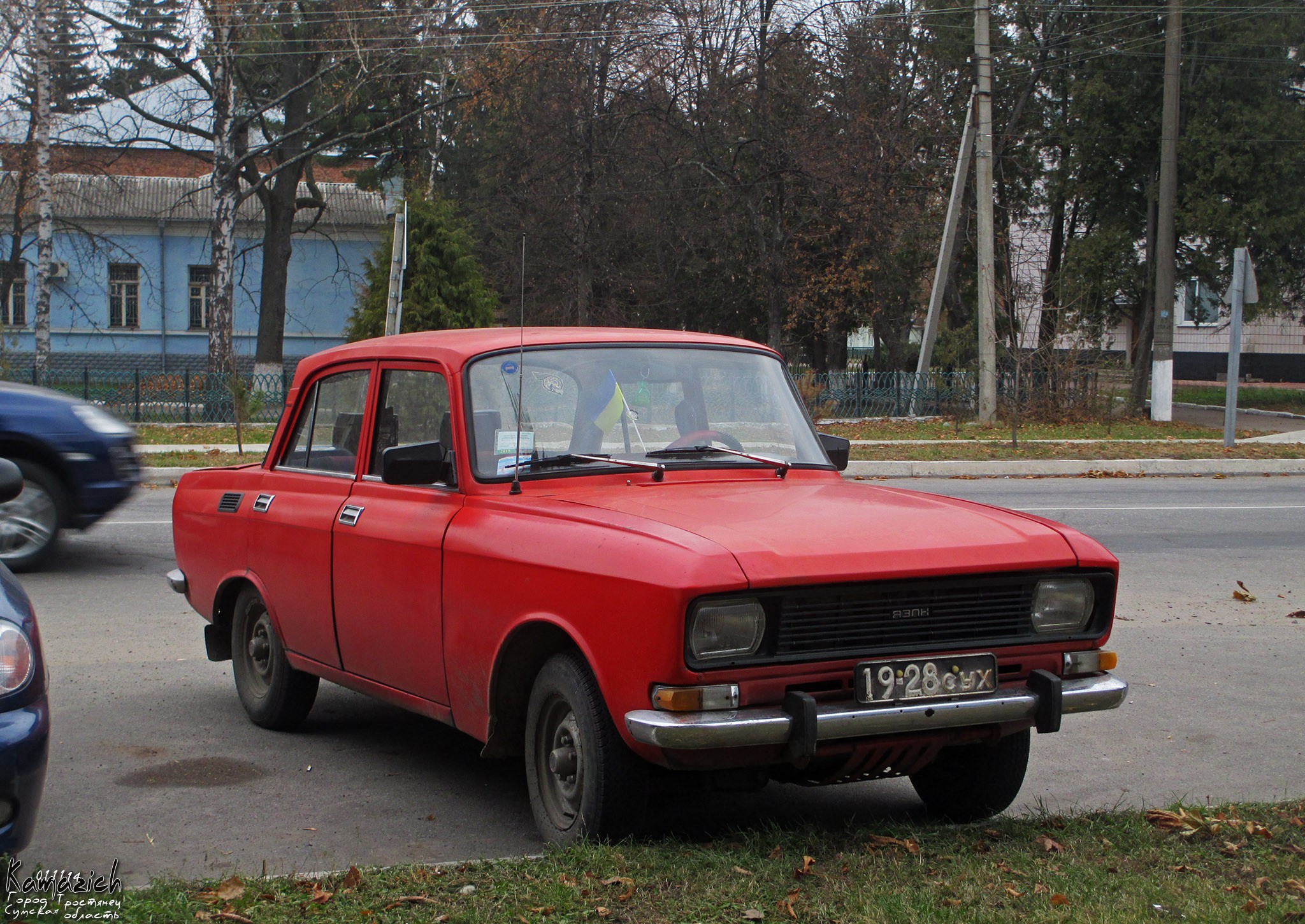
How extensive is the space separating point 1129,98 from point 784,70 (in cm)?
873

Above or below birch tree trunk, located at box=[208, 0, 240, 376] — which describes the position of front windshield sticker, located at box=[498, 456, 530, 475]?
below

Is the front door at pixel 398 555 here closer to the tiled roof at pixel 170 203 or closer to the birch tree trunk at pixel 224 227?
the birch tree trunk at pixel 224 227

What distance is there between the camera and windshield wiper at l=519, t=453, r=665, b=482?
500 centimetres

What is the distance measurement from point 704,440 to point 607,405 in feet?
1.42

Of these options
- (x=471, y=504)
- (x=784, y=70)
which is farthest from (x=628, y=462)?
(x=784, y=70)

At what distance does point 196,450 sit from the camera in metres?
21.2

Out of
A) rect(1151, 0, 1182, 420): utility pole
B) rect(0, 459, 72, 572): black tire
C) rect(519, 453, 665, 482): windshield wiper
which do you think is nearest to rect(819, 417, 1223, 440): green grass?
rect(1151, 0, 1182, 420): utility pole

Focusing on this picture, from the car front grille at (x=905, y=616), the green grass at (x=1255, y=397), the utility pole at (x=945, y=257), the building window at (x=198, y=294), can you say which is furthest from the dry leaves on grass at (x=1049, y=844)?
the building window at (x=198, y=294)

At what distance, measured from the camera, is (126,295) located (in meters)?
47.7

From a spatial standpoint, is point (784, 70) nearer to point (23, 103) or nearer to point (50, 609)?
point (23, 103)

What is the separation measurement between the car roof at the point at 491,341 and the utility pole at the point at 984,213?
2124cm

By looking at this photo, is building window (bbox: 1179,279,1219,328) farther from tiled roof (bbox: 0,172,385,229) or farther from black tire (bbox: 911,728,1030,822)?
black tire (bbox: 911,728,1030,822)

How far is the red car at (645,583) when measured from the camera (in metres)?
3.97

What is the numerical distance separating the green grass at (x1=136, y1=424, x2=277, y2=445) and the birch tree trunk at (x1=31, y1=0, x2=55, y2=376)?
434 centimetres
